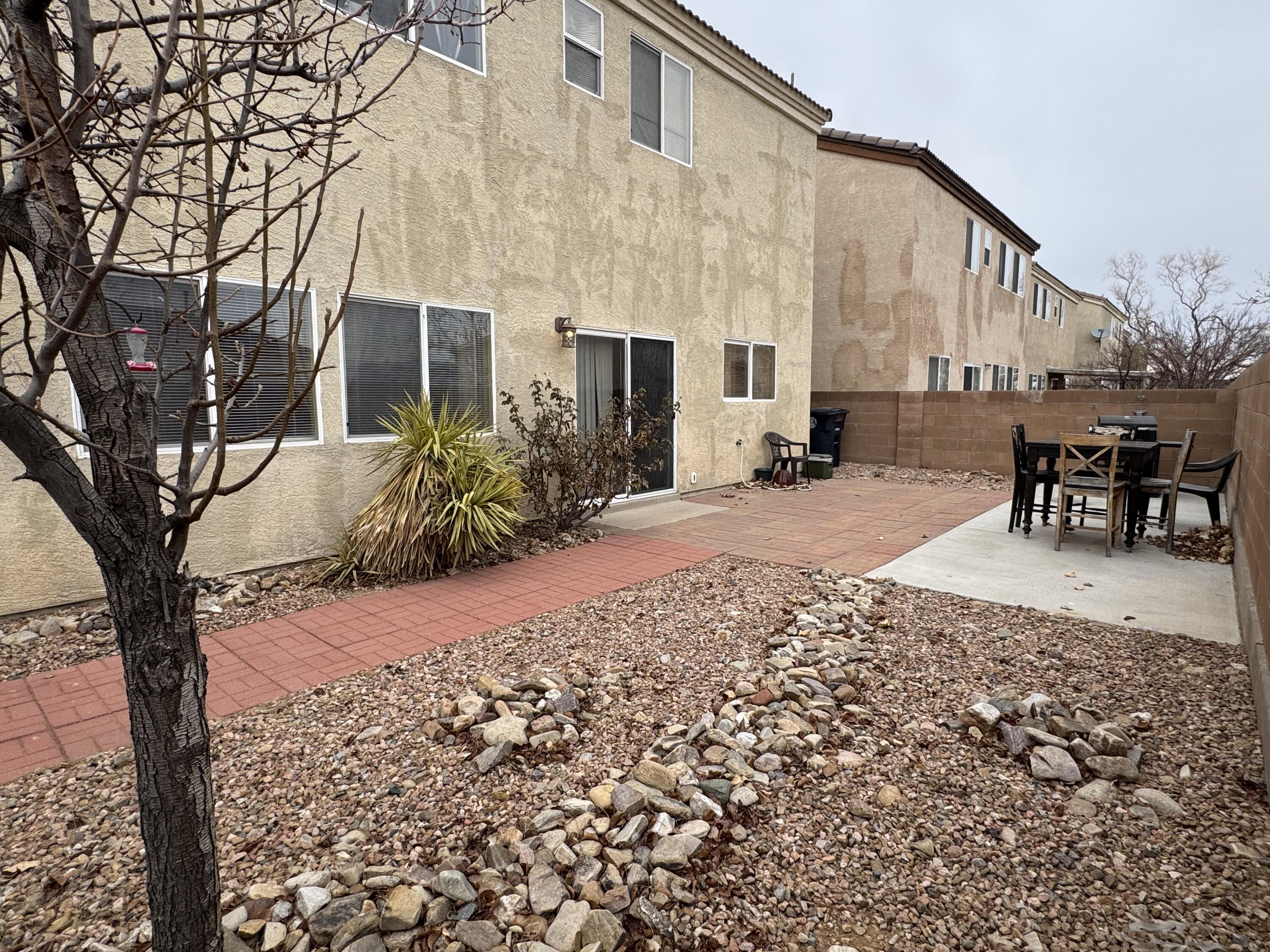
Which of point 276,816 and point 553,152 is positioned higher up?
point 553,152

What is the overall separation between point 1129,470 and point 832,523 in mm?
2834

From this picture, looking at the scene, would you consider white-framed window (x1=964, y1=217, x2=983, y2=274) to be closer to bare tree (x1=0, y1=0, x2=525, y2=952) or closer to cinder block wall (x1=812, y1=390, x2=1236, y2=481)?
cinder block wall (x1=812, y1=390, x2=1236, y2=481)

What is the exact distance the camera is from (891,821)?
2512 millimetres

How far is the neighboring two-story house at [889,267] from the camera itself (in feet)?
47.2

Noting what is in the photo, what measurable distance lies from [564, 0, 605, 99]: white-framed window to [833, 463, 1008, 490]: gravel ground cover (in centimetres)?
733

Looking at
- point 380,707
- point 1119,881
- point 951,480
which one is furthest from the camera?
point 951,480

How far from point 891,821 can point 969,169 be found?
5500 cm

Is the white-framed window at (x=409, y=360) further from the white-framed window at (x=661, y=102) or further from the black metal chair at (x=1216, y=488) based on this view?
the black metal chair at (x=1216, y=488)

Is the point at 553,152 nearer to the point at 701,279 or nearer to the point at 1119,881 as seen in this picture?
the point at 701,279

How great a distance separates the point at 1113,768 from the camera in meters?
2.76

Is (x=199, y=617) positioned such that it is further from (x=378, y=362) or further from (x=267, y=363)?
(x=378, y=362)

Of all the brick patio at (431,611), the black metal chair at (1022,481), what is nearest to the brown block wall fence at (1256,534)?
the black metal chair at (1022,481)

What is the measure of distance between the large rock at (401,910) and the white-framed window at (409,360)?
4.45 metres

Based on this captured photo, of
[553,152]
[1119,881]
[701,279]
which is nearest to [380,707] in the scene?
[1119,881]
